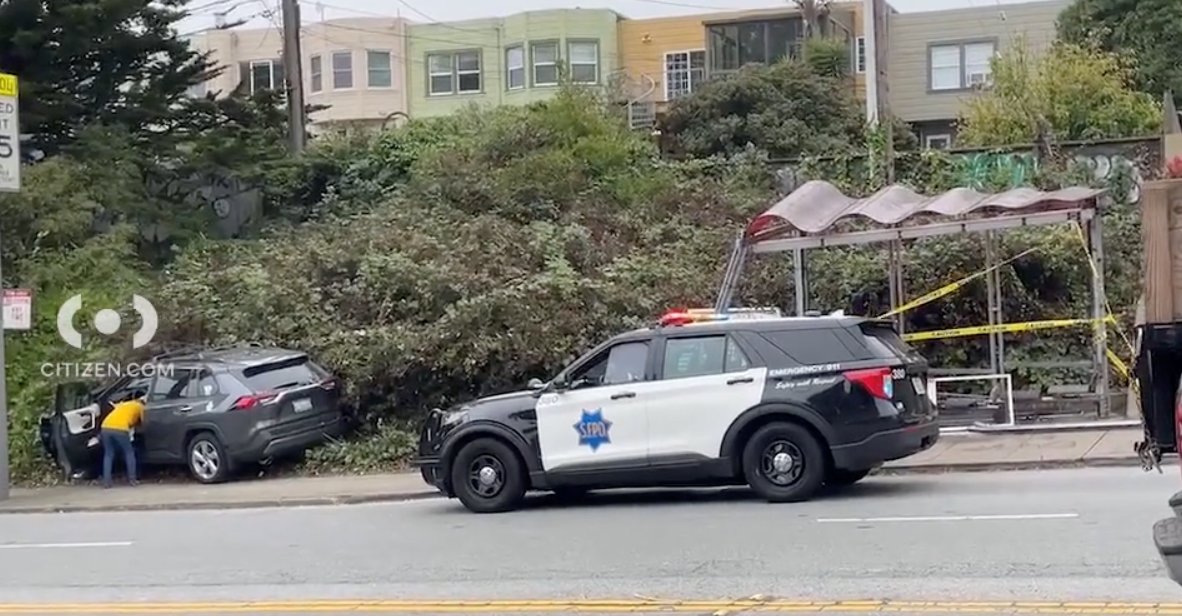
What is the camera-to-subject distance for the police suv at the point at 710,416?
13117mm

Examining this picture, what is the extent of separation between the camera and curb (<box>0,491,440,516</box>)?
16.2 m

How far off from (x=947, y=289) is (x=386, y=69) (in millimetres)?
35789

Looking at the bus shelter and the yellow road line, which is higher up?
the bus shelter

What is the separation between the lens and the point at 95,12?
87.6 ft

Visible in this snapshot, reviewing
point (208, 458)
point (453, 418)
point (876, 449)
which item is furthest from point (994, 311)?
point (208, 458)

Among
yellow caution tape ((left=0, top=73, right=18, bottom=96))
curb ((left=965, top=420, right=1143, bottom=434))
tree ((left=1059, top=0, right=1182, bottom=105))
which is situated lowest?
curb ((left=965, top=420, right=1143, bottom=434))

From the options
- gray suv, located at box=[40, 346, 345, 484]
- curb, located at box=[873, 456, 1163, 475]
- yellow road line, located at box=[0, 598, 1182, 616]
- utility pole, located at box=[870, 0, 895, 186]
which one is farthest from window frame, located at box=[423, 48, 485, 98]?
yellow road line, located at box=[0, 598, 1182, 616]

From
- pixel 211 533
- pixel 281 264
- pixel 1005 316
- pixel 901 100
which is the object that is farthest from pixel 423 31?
pixel 211 533

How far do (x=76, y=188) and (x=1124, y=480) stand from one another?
17.7m

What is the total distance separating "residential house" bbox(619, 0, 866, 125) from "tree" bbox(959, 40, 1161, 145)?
1056 centimetres

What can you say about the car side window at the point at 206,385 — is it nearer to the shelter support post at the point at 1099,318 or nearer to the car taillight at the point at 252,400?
the car taillight at the point at 252,400

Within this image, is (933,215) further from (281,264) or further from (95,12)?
(95,12)

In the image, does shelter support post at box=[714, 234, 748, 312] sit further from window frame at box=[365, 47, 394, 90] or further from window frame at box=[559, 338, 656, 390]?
window frame at box=[365, 47, 394, 90]

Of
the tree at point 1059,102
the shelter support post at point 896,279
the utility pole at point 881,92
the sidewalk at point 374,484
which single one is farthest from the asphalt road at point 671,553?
the tree at point 1059,102
